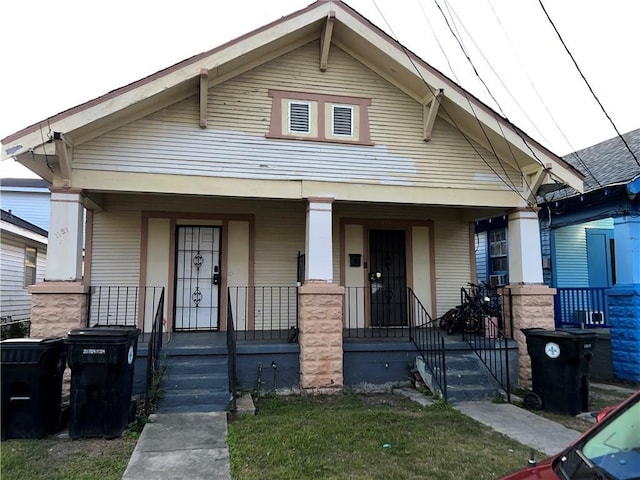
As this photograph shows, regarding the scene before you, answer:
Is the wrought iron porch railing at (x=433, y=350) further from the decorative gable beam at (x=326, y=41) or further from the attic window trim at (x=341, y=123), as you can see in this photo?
the decorative gable beam at (x=326, y=41)

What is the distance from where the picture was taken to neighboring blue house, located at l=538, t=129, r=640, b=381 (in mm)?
8453

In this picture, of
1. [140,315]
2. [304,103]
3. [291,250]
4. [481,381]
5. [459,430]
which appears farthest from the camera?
[291,250]

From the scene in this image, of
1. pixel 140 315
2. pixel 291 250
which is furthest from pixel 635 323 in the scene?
pixel 140 315

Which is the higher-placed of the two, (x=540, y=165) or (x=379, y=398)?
(x=540, y=165)

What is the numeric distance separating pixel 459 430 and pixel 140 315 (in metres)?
5.90

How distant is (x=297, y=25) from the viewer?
732cm

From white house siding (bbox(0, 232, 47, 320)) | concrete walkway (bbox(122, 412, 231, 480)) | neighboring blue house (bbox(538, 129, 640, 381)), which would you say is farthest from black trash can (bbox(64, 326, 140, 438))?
white house siding (bbox(0, 232, 47, 320))

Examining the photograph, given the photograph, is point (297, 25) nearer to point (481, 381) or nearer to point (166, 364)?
point (166, 364)

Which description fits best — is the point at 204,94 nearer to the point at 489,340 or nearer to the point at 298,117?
the point at 298,117

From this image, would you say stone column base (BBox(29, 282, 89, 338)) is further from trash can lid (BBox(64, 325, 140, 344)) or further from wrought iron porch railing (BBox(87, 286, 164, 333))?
wrought iron porch railing (BBox(87, 286, 164, 333))

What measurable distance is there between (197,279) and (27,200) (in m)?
15.7

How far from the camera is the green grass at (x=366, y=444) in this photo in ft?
13.9

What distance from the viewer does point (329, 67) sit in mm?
8031

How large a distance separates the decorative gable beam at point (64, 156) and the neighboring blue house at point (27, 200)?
15.3m
